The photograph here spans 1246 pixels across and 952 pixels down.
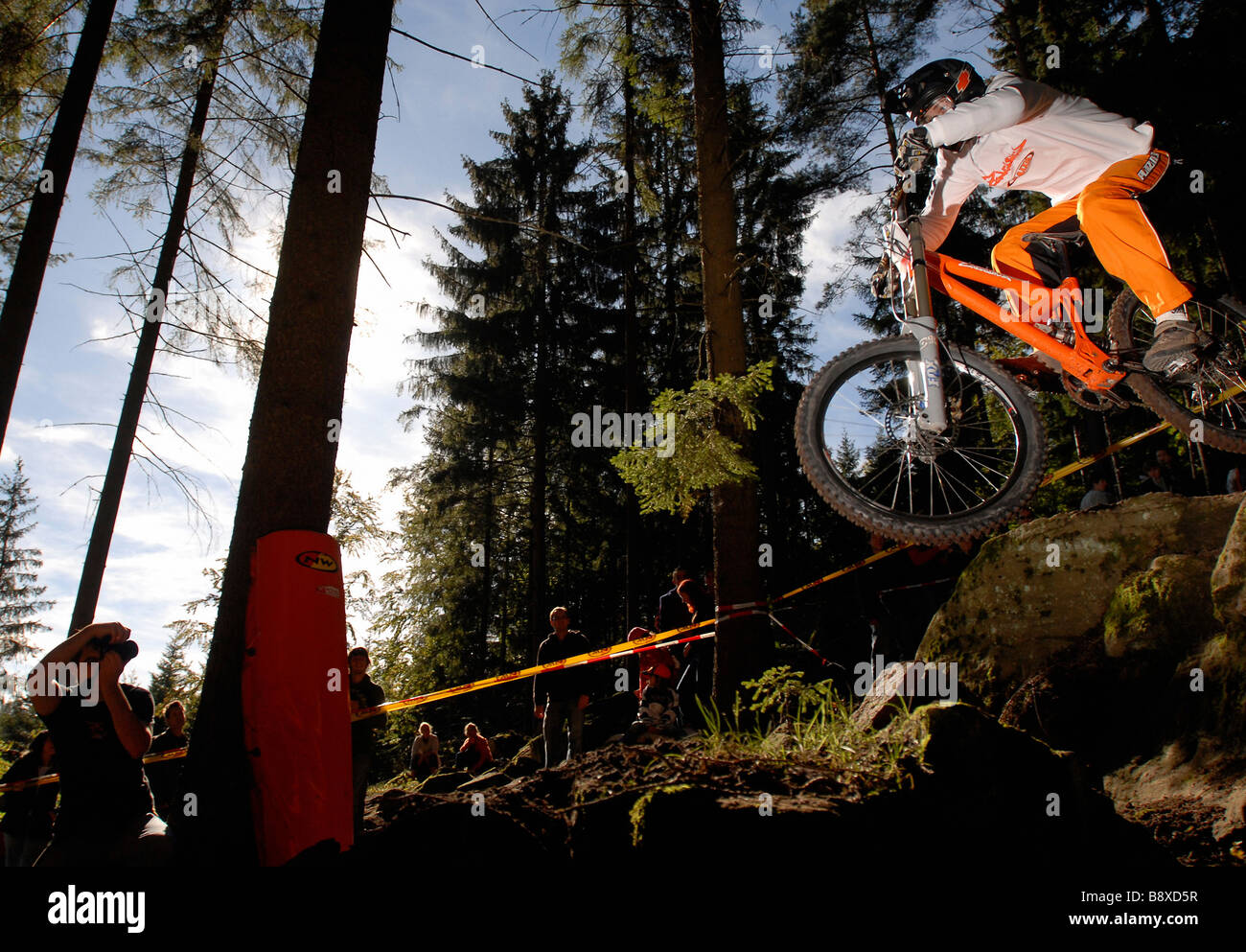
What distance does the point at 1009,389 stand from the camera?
11.3ft

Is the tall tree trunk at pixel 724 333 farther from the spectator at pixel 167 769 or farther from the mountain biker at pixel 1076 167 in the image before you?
the spectator at pixel 167 769

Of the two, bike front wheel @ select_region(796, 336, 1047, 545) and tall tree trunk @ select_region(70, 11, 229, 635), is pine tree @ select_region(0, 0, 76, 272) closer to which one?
tall tree trunk @ select_region(70, 11, 229, 635)

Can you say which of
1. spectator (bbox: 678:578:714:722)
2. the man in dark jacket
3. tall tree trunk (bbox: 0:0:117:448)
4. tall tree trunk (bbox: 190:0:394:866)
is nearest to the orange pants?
tall tree trunk (bbox: 190:0:394:866)

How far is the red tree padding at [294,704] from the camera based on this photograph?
2.90 m

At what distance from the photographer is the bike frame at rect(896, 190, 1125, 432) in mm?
3533

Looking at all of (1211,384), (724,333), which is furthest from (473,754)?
(1211,384)

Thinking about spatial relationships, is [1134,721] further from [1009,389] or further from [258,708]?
[258,708]

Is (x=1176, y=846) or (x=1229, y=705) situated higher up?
(x=1229, y=705)

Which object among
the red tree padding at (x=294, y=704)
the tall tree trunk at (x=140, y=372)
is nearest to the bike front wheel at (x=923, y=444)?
the red tree padding at (x=294, y=704)

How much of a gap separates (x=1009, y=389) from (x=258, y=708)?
3955mm

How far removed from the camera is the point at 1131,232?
141 inches

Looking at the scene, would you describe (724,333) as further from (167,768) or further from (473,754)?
(167,768)

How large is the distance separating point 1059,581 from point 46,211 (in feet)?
37.0

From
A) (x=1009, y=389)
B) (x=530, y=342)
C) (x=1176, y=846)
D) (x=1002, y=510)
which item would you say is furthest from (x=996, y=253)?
(x=530, y=342)
